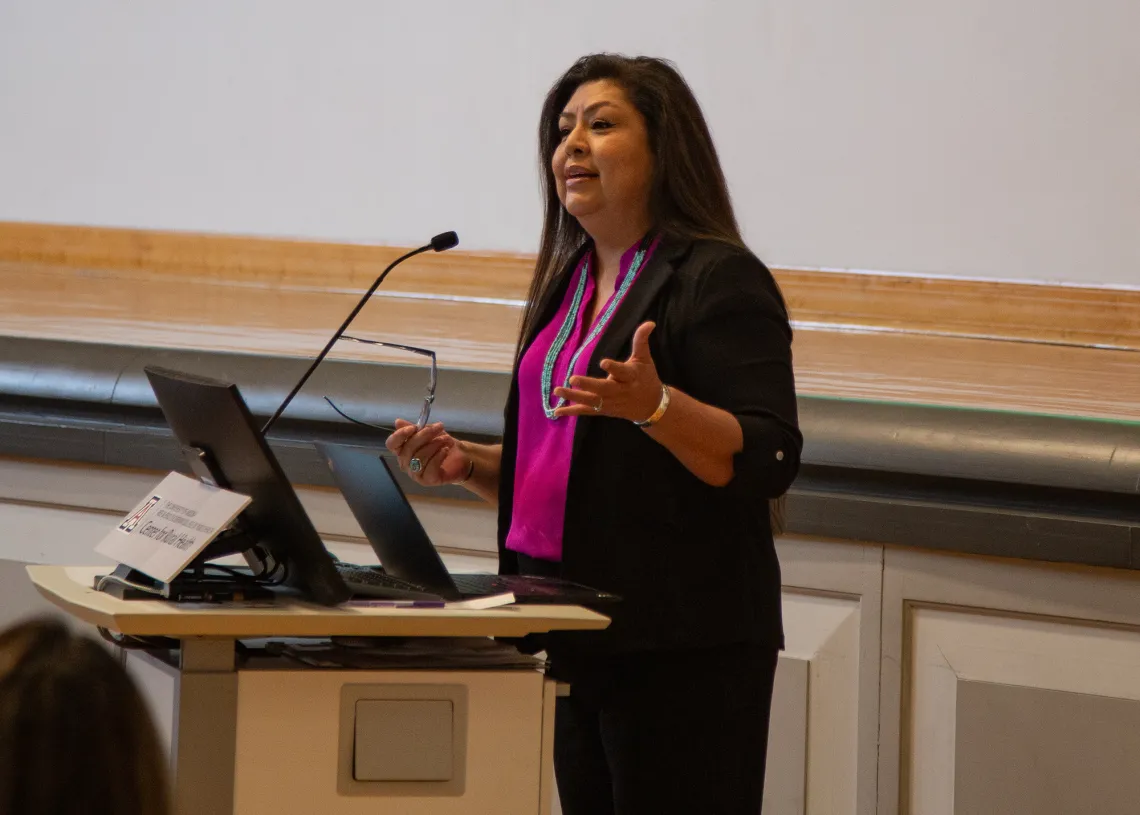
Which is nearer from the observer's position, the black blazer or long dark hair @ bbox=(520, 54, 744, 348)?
the black blazer

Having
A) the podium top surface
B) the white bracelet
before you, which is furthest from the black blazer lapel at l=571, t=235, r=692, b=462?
the podium top surface

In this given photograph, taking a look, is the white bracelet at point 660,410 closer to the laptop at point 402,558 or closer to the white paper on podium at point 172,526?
the laptop at point 402,558

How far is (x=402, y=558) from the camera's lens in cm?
131

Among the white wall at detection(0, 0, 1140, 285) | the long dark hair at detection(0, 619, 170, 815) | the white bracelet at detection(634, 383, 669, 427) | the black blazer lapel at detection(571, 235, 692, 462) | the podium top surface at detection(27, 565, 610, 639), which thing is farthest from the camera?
the white wall at detection(0, 0, 1140, 285)

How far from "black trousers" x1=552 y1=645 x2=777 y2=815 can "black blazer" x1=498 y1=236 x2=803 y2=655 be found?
0.09ft

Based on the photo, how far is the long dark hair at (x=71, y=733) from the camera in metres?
0.56

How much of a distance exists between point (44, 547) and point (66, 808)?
1.85 m

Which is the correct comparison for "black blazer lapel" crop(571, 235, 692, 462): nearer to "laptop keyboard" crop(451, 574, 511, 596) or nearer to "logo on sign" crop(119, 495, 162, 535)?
"laptop keyboard" crop(451, 574, 511, 596)

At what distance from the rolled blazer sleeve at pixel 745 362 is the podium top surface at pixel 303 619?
0.23 meters

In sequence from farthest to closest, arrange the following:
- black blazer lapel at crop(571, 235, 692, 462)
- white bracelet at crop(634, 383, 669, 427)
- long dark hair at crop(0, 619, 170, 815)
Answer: black blazer lapel at crop(571, 235, 692, 462), white bracelet at crop(634, 383, 669, 427), long dark hair at crop(0, 619, 170, 815)

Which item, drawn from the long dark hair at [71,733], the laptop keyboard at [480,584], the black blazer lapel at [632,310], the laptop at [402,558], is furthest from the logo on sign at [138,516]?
the long dark hair at [71,733]

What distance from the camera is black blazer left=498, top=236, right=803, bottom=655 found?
1.30 m

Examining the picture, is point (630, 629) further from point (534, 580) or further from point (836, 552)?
point (836, 552)

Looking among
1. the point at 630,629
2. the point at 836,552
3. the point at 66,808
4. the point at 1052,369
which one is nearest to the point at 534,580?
the point at 630,629
